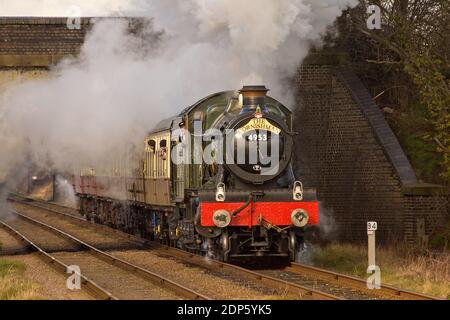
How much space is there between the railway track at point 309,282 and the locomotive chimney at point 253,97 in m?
2.78

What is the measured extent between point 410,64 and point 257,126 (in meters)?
3.98

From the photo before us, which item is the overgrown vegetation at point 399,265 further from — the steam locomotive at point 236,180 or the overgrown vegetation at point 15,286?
the overgrown vegetation at point 15,286

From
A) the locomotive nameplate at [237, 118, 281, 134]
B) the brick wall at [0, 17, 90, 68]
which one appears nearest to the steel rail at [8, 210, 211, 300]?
the locomotive nameplate at [237, 118, 281, 134]

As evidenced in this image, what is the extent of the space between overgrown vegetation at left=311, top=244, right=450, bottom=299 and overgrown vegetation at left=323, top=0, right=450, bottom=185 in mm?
1822

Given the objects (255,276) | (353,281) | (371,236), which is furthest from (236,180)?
(353,281)

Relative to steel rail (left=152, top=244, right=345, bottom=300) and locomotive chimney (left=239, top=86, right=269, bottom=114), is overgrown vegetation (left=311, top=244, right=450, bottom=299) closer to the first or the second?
steel rail (left=152, top=244, right=345, bottom=300)

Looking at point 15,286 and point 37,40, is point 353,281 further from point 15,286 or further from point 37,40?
point 37,40

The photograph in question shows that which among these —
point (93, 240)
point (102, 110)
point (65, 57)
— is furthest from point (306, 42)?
point (65, 57)

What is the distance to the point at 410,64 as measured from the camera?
18844 mm

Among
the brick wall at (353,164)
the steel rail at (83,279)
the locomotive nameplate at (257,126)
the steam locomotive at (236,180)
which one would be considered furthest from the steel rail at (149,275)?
the brick wall at (353,164)

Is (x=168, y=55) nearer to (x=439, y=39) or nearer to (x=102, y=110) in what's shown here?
(x=102, y=110)

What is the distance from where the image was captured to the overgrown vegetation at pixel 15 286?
12.9 metres

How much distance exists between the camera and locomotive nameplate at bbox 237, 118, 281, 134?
16.5 meters
